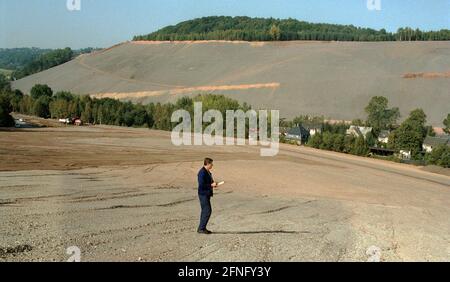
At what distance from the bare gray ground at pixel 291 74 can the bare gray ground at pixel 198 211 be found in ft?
277

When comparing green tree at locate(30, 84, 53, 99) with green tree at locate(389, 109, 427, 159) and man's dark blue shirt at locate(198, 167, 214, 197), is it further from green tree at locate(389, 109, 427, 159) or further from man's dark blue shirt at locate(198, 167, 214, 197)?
man's dark blue shirt at locate(198, 167, 214, 197)

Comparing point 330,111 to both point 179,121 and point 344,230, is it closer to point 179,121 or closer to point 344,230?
point 179,121

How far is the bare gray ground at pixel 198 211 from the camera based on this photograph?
51.5 feet

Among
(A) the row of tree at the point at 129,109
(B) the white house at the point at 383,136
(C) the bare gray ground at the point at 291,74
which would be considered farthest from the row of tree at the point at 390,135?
(A) the row of tree at the point at 129,109

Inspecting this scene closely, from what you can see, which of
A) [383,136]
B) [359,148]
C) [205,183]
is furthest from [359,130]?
[205,183]

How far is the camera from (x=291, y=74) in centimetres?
15050

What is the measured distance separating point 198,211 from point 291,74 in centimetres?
13090

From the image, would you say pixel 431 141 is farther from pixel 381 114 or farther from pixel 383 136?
pixel 381 114

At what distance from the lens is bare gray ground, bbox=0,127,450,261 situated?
15.7 meters

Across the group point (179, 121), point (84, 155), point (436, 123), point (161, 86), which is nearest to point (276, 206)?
point (84, 155)

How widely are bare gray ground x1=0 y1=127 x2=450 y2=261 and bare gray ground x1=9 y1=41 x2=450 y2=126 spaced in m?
84.3

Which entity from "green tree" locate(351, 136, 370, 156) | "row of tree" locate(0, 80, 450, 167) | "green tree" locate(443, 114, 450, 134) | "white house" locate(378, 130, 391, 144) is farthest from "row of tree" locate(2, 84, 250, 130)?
"green tree" locate(443, 114, 450, 134)

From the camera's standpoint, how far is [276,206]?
86.3 feet

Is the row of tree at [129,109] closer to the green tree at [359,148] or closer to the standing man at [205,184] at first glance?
the green tree at [359,148]
